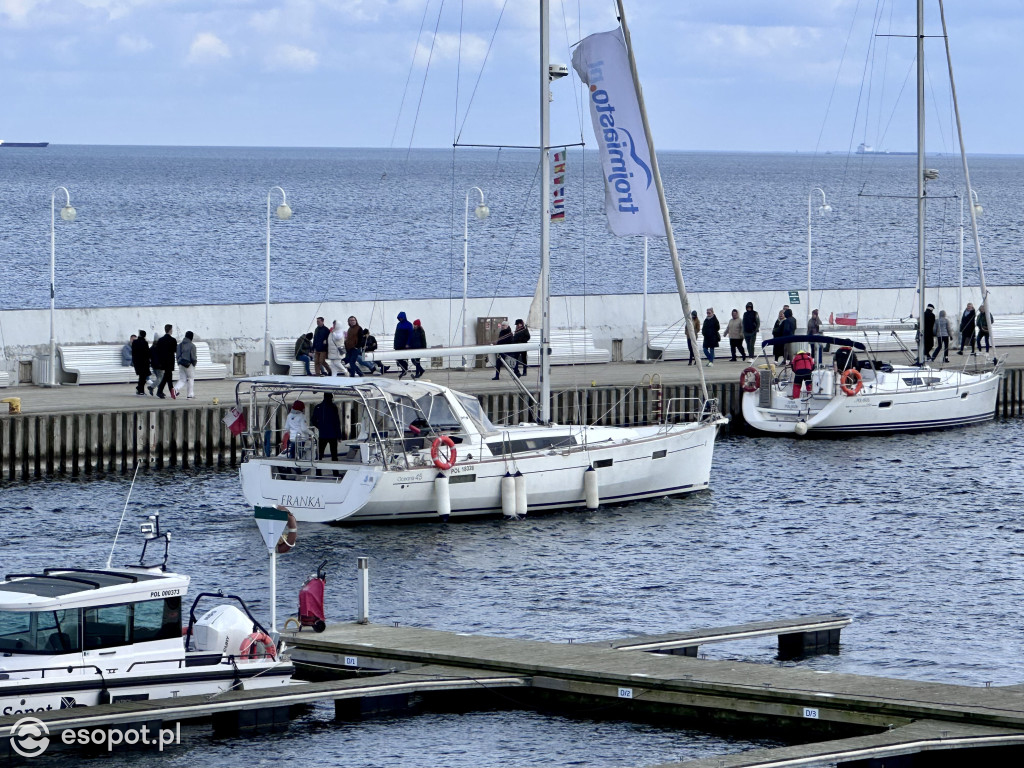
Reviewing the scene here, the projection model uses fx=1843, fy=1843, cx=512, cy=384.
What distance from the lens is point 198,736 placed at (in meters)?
20.8

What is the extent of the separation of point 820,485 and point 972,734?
22.2 m

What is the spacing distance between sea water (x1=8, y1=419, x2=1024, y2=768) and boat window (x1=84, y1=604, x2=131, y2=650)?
1268 mm

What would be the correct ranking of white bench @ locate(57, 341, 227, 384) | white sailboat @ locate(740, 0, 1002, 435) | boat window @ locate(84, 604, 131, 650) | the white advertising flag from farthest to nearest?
white sailboat @ locate(740, 0, 1002, 435) < white bench @ locate(57, 341, 227, 384) < the white advertising flag < boat window @ locate(84, 604, 131, 650)

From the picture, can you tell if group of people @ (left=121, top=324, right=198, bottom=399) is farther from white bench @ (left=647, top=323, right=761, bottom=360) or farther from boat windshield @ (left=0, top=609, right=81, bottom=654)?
boat windshield @ (left=0, top=609, right=81, bottom=654)

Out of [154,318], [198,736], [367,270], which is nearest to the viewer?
[198,736]

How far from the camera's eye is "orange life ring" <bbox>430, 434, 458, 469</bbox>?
33406mm

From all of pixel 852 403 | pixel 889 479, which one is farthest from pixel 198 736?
pixel 852 403

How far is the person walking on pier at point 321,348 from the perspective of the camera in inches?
1704

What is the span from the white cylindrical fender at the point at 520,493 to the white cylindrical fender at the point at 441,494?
58.2 inches

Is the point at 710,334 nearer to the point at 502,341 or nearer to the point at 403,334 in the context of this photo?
the point at 502,341

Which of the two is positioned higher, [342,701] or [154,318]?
[154,318]

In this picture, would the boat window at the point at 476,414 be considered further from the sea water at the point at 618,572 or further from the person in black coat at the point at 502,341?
the person in black coat at the point at 502,341

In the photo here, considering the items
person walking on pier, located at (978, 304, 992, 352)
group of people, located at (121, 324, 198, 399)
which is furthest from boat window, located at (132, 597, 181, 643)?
person walking on pier, located at (978, 304, 992, 352)

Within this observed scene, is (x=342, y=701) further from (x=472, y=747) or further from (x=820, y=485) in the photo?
(x=820, y=485)
